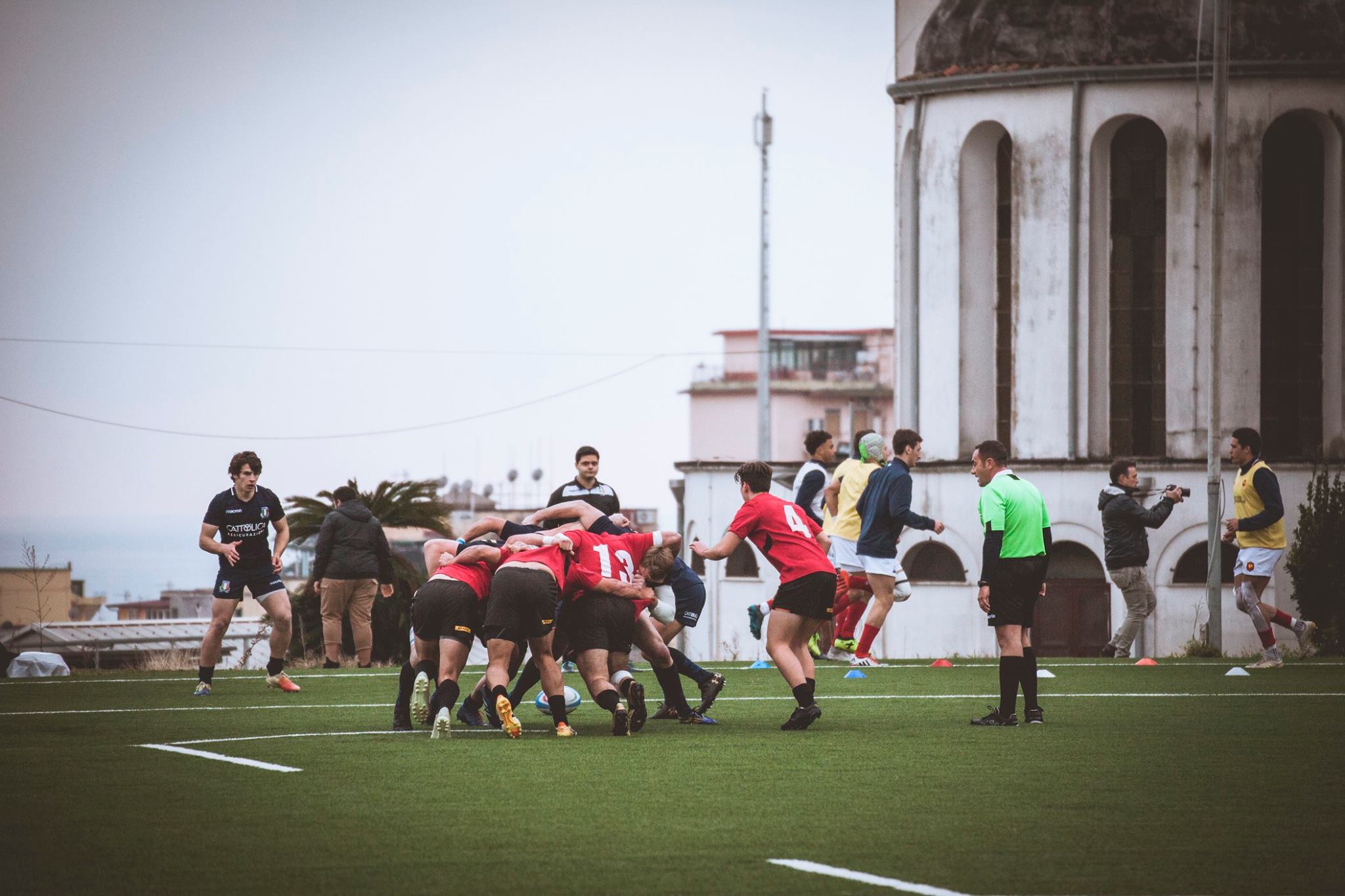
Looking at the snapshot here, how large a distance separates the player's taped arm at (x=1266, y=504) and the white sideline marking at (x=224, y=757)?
32.3ft

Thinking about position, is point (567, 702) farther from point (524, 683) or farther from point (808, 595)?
point (808, 595)

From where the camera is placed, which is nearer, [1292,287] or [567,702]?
[567,702]

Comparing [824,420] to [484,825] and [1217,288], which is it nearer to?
[1217,288]

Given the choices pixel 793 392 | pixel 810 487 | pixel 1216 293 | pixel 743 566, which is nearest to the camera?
pixel 810 487

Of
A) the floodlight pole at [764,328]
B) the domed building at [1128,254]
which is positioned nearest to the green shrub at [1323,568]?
the domed building at [1128,254]

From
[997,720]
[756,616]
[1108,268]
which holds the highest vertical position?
[1108,268]

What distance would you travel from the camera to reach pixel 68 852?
7562 mm

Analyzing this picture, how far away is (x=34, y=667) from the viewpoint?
2045 centimetres

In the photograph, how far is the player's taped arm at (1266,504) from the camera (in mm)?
16625

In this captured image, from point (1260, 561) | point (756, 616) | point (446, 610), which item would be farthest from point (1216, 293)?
point (446, 610)

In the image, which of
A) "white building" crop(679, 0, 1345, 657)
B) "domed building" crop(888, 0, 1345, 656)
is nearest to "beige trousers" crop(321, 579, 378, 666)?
"white building" crop(679, 0, 1345, 657)

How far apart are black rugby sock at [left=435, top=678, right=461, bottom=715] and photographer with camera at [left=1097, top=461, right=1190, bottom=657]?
32.4ft

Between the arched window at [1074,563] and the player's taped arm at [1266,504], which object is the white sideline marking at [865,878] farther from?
the arched window at [1074,563]

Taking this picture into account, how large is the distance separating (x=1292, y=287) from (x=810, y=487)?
25.0 meters
